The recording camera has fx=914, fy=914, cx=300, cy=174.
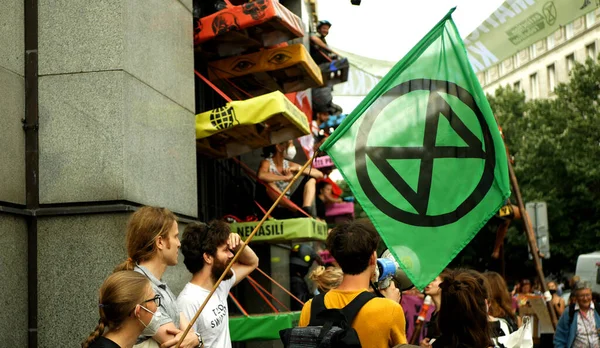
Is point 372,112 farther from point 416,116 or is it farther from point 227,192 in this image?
point 227,192

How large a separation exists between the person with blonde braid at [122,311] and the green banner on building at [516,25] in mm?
10705

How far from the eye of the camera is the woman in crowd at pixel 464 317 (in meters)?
4.98

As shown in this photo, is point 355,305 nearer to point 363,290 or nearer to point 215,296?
point 363,290

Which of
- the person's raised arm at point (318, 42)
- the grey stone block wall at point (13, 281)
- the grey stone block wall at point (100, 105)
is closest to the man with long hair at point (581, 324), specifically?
the grey stone block wall at point (100, 105)

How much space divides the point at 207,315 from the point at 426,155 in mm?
1750

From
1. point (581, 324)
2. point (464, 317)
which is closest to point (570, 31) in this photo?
point (581, 324)

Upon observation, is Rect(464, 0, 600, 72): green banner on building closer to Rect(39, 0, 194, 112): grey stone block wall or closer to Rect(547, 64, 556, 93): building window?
Rect(39, 0, 194, 112): grey stone block wall

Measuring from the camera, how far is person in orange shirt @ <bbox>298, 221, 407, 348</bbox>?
14.8 ft

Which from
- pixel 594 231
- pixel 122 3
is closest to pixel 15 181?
pixel 122 3

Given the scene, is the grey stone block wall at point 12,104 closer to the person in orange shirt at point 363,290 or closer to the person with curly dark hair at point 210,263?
the person with curly dark hair at point 210,263

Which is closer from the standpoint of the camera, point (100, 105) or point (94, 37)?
point (100, 105)

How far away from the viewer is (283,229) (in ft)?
33.1

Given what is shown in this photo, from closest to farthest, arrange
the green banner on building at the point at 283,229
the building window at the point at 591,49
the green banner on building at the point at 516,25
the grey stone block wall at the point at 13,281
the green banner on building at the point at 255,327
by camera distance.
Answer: the grey stone block wall at the point at 13,281 → the green banner on building at the point at 255,327 → the green banner on building at the point at 283,229 → the green banner on building at the point at 516,25 → the building window at the point at 591,49

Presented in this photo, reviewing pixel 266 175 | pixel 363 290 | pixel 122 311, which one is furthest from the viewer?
pixel 266 175
